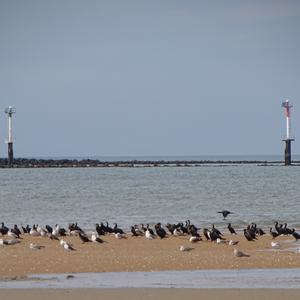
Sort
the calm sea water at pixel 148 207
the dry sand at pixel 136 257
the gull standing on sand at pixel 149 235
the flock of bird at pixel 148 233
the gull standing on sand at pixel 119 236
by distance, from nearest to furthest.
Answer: the dry sand at pixel 136 257
the flock of bird at pixel 148 233
the gull standing on sand at pixel 149 235
the gull standing on sand at pixel 119 236
the calm sea water at pixel 148 207

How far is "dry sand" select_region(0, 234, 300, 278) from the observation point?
774 inches

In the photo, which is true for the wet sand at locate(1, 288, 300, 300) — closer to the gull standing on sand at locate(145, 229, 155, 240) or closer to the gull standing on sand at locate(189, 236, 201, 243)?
the gull standing on sand at locate(189, 236, 201, 243)

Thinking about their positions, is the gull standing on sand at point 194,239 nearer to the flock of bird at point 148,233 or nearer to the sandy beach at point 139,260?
the flock of bird at point 148,233

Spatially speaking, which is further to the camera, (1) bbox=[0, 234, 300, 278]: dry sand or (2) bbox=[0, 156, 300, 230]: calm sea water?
(2) bbox=[0, 156, 300, 230]: calm sea water

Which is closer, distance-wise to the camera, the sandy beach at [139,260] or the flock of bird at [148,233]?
the sandy beach at [139,260]

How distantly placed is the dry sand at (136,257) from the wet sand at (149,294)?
3081 mm

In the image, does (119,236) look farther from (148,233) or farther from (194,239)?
(194,239)

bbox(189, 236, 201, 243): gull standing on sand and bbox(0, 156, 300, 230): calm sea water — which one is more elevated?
bbox(189, 236, 201, 243): gull standing on sand

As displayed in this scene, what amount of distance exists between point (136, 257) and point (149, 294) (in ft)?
23.8

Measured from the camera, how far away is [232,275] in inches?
709

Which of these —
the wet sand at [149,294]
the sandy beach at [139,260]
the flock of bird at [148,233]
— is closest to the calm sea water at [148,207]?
the flock of bird at [148,233]

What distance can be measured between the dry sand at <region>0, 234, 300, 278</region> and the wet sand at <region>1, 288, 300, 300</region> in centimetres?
308

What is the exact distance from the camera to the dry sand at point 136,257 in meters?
19.7

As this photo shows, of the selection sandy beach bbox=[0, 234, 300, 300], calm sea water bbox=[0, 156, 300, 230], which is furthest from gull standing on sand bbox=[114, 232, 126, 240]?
calm sea water bbox=[0, 156, 300, 230]
